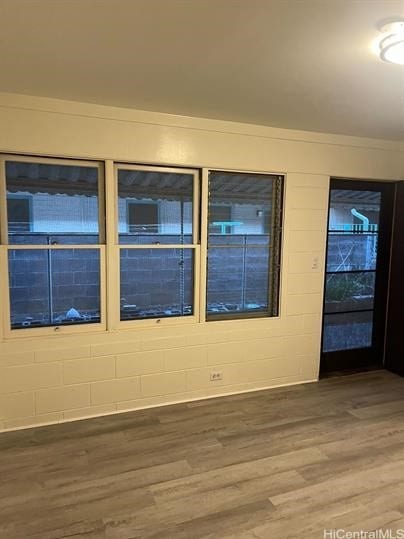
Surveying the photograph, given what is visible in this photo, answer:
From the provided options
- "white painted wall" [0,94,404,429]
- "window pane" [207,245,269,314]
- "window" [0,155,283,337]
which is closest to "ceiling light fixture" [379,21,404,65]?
"white painted wall" [0,94,404,429]

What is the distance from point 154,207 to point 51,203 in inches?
32.5

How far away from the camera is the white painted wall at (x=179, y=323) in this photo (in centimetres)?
288

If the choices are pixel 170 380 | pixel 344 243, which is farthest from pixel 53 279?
pixel 344 243

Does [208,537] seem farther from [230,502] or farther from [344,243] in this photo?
[344,243]

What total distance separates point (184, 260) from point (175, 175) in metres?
→ 0.75

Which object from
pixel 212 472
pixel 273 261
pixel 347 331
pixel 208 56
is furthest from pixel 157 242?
pixel 347 331

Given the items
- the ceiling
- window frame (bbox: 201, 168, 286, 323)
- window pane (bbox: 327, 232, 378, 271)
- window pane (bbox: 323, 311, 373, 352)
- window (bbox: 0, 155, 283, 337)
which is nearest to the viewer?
the ceiling

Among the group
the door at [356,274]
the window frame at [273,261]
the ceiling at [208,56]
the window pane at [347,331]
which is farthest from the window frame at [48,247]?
the window pane at [347,331]

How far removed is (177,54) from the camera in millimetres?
1997

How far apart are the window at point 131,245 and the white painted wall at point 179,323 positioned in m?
0.12

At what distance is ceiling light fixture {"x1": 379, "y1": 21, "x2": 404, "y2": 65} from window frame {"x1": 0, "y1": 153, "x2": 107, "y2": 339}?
2075mm

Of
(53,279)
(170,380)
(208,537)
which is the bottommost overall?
(208,537)

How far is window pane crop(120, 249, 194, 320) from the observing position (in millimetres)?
3275

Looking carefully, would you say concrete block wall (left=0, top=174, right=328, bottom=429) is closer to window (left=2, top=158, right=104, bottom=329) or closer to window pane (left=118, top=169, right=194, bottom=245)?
window (left=2, top=158, right=104, bottom=329)
